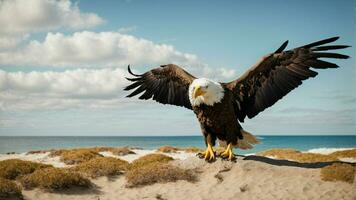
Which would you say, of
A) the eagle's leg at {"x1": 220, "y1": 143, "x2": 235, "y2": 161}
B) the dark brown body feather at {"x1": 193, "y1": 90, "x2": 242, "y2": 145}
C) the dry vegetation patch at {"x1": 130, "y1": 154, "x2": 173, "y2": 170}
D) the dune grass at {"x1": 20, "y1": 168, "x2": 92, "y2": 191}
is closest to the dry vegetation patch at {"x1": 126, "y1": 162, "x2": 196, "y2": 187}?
A: the eagle's leg at {"x1": 220, "y1": 143, "x2": 235, "y2": 161}

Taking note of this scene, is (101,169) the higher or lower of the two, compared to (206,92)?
lower

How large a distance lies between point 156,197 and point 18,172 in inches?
188

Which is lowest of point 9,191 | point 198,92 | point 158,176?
point 9,191

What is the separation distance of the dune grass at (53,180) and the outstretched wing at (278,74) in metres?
4.97

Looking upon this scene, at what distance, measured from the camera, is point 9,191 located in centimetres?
870

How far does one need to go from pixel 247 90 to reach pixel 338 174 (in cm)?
321

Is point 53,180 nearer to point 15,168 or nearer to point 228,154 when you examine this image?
point 15,168

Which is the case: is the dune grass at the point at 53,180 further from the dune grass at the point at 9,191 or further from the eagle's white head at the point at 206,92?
the eagle's white head at the point at 206,92

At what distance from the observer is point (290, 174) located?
9578mm

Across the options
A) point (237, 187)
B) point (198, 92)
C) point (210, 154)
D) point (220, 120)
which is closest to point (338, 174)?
point (237, 187)

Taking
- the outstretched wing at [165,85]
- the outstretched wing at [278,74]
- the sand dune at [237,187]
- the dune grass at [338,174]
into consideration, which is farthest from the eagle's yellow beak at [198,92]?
the dune grass at [338,174]

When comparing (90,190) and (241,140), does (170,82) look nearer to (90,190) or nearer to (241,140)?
(241,140)

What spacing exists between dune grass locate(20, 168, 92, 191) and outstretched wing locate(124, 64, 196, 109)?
3369 mm

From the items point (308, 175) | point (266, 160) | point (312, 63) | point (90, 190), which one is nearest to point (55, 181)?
point (90, 190)
